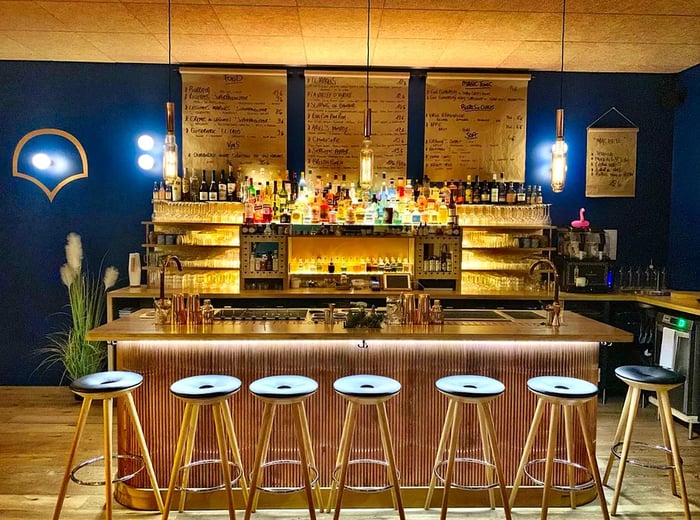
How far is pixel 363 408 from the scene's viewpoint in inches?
136

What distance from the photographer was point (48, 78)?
5.80 m

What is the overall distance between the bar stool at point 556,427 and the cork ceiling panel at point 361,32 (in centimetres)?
259

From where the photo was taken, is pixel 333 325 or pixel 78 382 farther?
pixel 333 325

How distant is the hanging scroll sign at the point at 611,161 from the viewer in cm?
612

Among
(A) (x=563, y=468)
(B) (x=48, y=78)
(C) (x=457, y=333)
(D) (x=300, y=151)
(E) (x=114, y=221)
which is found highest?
(B) (x=48, y=78)

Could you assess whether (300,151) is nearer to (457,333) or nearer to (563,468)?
(457,333)

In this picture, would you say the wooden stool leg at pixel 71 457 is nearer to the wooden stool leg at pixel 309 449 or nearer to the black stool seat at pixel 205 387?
the black stool seat at pixel 205 387

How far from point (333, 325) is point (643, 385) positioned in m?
1.79

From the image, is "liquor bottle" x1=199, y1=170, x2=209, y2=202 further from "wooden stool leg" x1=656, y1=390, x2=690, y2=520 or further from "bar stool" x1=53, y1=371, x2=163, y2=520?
"wooden stool leg" x1=656, y1=390, x2=690, y2=520

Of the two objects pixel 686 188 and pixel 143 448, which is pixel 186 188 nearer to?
pixel 143 448

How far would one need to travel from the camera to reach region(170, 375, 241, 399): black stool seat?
2898 mm

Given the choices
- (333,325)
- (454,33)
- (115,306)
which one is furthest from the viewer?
(115,306)

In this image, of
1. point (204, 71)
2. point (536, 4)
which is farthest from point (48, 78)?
point (536, 4)

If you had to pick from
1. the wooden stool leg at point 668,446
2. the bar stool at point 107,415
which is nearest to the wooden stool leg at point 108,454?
the bar stool at point 107,415
